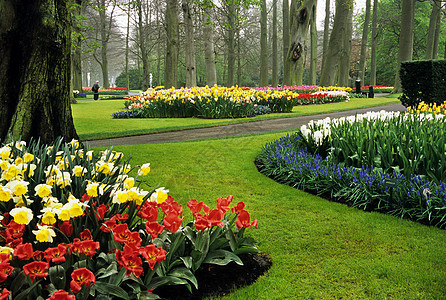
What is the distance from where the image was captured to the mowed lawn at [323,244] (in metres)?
2.29

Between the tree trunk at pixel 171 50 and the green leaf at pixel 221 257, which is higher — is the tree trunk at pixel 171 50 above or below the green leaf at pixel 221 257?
above

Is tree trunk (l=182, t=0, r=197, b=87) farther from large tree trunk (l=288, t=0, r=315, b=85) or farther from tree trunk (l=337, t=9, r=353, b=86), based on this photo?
tree trunk (l=337, t=9, r=353, b=86)

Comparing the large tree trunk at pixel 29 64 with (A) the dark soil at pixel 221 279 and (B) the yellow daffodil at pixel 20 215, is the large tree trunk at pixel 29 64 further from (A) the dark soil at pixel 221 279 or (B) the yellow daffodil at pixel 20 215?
(A) the dark soil at pixel 221 279

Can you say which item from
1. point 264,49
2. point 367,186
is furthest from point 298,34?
point 367,186

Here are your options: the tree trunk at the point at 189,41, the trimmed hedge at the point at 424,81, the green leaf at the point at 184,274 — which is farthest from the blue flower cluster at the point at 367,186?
the tree trunk at the point at 189,41

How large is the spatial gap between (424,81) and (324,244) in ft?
31.5

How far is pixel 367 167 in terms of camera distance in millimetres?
3943

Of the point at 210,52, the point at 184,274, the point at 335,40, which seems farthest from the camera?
the point at 335,40

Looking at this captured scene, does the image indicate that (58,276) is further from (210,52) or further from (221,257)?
(210,52)

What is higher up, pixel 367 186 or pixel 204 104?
pixel 204 104

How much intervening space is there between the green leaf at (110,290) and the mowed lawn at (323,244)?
2.27 feet

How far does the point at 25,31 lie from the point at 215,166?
9.93 feet

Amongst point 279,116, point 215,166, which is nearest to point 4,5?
point 215,166

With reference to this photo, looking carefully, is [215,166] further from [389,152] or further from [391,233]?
[391,233]
